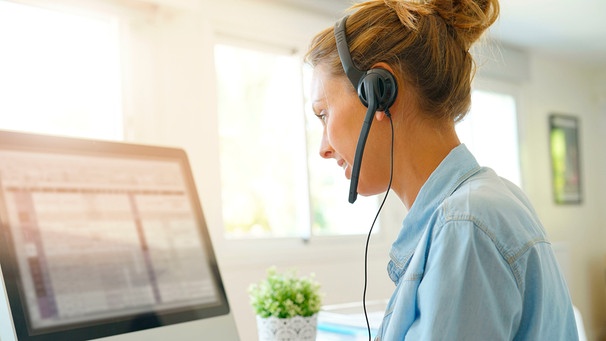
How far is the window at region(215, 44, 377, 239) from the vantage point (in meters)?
3.16

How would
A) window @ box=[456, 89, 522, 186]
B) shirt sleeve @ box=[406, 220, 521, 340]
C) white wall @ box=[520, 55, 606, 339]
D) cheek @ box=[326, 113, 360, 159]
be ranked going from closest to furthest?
shirt sleeve @ box=[406, 220, 521, 340], cheek @ box=[326, 113, 360, 159], window @ box=[456, 89, 522, 186], white wall @ box=[520, 55, 606, 339]

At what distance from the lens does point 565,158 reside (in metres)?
5.29

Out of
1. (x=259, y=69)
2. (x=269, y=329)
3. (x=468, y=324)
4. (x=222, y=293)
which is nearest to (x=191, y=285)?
(x=222, y=293)

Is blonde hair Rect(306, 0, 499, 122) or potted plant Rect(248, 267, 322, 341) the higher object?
blonde hair Rect(306, 0, 499, 122)

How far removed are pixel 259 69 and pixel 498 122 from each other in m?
2.34

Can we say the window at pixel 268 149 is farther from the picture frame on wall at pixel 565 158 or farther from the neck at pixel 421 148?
the picture frame on wall at pixel 565 158

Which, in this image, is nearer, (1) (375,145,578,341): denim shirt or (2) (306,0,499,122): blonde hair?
(1) (375,145,578,341): denim shirt

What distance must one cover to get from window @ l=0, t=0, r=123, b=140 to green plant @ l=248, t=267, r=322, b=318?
1.53 metres

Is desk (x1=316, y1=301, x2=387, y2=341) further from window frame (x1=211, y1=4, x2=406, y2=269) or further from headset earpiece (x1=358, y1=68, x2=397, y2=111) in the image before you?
window frame (x1=211, y1=4, x2=406, y2=269)

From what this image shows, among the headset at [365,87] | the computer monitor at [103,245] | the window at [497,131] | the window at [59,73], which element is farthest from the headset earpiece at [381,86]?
the window at [497,131]

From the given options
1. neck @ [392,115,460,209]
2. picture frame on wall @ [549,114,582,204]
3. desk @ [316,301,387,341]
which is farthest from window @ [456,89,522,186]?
neck @ [392,115,460,209]

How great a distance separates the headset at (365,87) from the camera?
0.83 m

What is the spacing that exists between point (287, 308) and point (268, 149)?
2151mm

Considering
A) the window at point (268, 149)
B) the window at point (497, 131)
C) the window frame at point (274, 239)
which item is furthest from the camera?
the window at point (497, 131)
